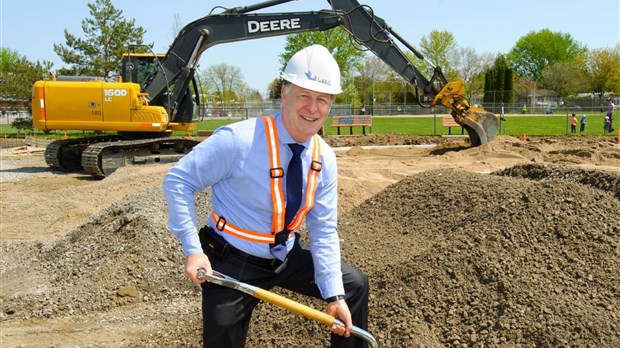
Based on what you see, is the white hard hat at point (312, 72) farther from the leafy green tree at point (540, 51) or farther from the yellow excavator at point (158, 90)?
the leafy green tree at point (540, 51)

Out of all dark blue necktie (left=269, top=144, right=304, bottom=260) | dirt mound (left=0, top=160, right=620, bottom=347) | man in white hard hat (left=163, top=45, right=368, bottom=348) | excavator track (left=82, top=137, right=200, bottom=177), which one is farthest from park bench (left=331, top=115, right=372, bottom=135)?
dark blue necktie (left=269, top=144, right=304, bottom=260)

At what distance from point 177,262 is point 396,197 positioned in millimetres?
2490

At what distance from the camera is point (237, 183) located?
2975mm

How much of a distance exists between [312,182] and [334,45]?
179 ft

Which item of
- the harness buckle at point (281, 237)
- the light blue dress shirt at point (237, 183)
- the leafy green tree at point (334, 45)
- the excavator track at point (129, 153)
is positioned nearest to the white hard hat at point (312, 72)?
the light blue dress shirt at point (237, 183)

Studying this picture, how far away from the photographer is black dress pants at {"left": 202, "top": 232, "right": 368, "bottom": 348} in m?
2.99

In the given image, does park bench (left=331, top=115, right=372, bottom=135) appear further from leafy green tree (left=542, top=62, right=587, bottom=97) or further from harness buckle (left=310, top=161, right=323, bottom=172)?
leafy green tree (left=542, top=62, right=587, bottom=97)

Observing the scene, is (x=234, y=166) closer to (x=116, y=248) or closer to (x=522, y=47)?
(x=116, y=248)

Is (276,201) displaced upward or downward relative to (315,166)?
downward

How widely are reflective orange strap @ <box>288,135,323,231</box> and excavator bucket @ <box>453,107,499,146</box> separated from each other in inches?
554

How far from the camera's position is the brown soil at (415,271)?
13.4 ft

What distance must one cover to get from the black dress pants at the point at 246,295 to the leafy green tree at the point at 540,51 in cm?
10092

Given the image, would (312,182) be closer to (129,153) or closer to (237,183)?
(237,183)

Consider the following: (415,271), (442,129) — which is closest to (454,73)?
(442,129)
